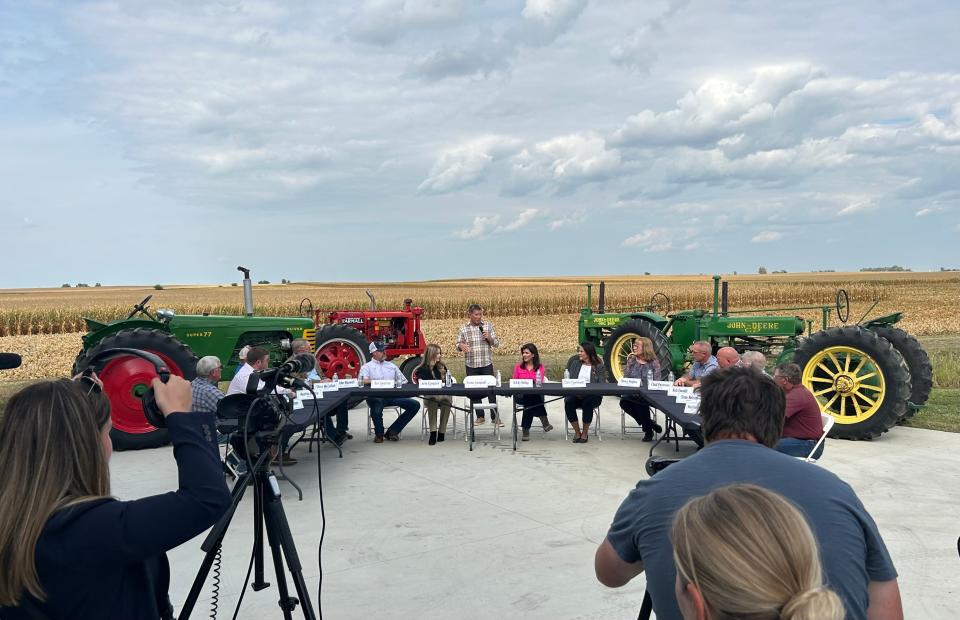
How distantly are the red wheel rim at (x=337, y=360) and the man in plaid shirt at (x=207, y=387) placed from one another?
3.70m

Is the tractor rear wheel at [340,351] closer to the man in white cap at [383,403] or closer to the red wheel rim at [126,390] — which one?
the man in white cap at [383,403]

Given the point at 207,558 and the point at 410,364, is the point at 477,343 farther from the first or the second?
the point at 207,558

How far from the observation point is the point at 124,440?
7711 mm

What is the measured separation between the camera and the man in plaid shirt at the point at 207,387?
5984 mm

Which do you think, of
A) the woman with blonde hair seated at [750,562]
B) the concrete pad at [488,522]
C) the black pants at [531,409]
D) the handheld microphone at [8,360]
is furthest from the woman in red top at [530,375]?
the woman with blonde hair seated at [750,562]

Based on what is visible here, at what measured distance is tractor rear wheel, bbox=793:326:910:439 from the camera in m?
7.48

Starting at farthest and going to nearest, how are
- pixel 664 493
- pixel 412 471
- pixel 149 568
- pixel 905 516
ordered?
1. pixel 412 471
2. pixel 905 516
3. pixel 664 493
4. pixel 149 568

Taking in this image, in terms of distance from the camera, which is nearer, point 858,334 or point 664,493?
point 664,493

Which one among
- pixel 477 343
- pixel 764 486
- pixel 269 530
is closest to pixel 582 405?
pixel 477 343

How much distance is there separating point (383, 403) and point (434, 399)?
1.87 ft

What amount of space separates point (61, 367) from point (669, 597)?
49.3 ft

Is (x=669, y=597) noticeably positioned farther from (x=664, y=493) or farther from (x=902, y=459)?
(x=902, y=459)

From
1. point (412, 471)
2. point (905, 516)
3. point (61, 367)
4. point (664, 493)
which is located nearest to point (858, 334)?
point (905, 516)

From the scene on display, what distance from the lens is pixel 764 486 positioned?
184cm
